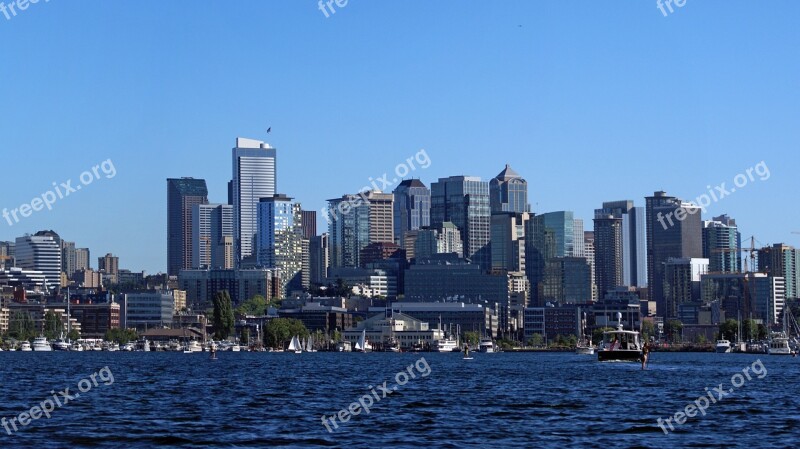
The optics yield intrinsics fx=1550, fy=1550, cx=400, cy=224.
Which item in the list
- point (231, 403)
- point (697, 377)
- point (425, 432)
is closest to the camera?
point (425, 432)

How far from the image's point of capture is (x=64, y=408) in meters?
79.0

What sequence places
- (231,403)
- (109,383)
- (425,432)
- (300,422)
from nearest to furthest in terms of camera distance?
(425,432), (300,422), (231,403), (109,383)

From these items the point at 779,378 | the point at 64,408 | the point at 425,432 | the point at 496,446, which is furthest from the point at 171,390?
the point at 779,378

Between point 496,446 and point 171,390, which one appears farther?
point 171,390

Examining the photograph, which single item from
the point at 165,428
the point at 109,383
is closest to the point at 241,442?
the point at 165,428

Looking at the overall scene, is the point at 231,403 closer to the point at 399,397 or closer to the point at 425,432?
the point at 399,397

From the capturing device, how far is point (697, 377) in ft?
420

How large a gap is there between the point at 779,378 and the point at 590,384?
2627 cm

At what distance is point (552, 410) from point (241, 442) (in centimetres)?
A: 2252

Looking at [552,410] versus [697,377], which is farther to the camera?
[697,377]

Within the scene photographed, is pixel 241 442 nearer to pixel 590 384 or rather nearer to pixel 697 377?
pixel 590 384

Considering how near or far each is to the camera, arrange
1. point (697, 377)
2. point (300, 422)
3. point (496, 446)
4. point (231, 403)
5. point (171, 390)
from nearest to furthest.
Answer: point (496, 446) → point (300, 422) → point (231, 403) → point (171, 390) → point (697, 377)

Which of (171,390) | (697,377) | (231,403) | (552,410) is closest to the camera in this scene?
(552,410)

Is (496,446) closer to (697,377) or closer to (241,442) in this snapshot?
(241,442)
